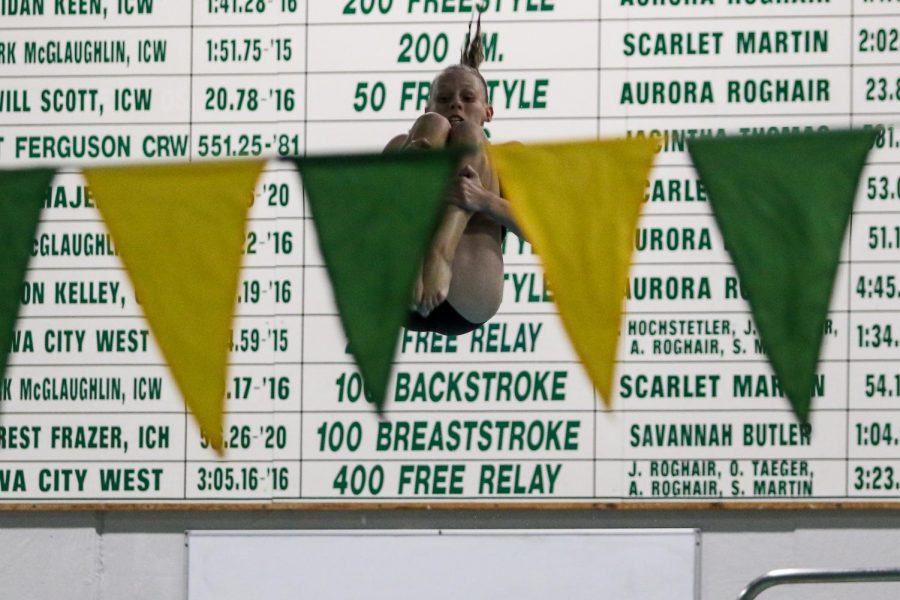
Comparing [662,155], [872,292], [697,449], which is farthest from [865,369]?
[662,155]

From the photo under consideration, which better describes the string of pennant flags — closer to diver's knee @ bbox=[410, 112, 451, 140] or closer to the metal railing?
diver's knee @ bbox=[410, 112, 451, 140]

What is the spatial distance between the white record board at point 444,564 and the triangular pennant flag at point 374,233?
5.98 feet

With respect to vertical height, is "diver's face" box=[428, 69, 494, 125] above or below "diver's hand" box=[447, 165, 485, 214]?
above

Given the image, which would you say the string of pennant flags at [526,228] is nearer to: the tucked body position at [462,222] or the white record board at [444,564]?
the tucked body position at [462,222]

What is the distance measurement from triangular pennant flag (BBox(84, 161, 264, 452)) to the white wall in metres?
1.75

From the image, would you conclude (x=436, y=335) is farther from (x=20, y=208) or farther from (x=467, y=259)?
(x=20, y=208)

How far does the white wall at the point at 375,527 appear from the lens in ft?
15.4

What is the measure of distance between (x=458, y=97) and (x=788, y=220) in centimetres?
68

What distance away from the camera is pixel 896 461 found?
4.65 metres

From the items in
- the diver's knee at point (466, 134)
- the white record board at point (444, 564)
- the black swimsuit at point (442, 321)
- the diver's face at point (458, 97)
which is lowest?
the white record board at point (444, 564)

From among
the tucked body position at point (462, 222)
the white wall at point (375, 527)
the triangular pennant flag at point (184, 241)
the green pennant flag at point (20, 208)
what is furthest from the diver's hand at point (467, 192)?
the white wall at point (375, 527)

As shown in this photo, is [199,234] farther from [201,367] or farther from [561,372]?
[561,372]

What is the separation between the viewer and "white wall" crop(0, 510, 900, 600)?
184 inches

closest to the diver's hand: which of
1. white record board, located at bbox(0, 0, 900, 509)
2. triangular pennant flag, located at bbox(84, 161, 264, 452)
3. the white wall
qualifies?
triangular pennant flag, located at bbox(84, 161, 264, 452)
